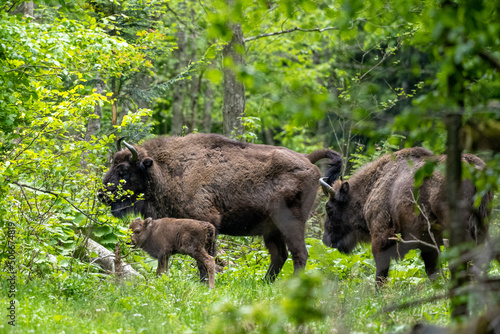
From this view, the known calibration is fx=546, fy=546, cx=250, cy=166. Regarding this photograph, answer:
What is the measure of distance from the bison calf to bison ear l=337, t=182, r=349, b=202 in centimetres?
227

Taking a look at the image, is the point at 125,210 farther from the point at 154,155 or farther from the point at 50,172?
the point at 50,172

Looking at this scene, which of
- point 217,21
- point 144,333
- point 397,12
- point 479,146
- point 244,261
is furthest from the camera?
point 244,261

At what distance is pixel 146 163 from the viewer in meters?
9.46

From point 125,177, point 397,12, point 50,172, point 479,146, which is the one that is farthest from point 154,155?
point 479,146

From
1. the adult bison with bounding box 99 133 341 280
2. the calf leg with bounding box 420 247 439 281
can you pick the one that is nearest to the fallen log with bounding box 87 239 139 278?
the adult bison with bounding box 99 133 341 280

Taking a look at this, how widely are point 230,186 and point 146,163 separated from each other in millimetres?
1516

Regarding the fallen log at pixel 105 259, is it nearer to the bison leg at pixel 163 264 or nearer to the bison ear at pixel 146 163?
the bison leg at pixel 163 264

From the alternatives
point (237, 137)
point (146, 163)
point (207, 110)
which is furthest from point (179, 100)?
point (146, 163)

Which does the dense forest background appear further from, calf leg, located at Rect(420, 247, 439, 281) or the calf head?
the calf head

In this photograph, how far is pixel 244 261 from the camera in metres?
11.1

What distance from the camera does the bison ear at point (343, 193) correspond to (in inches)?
362

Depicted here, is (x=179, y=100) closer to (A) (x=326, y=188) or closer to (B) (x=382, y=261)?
(A) (x=326, y=188)

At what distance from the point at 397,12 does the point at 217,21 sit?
1.55 meters

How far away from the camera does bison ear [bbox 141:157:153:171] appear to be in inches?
371
